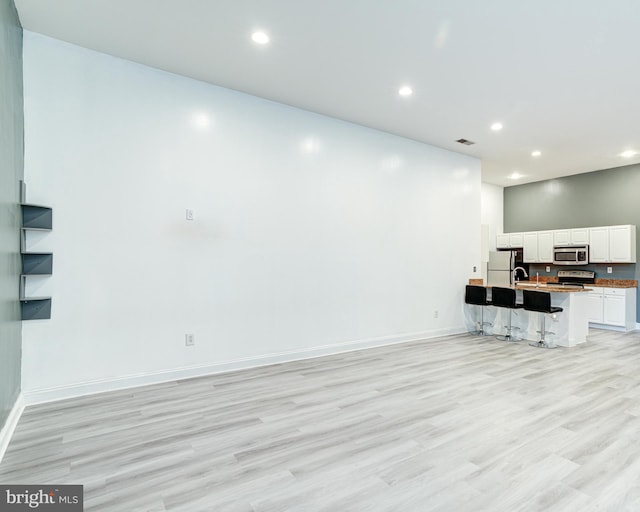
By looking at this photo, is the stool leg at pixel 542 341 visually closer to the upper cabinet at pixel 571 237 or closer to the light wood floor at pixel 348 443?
the light wood floor at pixel 348 443

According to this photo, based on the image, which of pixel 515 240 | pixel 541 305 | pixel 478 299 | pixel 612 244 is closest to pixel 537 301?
pixel 541 305

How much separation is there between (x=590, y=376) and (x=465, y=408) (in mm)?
1995

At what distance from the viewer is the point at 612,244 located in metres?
7.08

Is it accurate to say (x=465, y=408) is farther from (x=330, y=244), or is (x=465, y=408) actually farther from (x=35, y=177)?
(x=35, y=177)

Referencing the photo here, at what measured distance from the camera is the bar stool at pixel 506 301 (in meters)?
5.79

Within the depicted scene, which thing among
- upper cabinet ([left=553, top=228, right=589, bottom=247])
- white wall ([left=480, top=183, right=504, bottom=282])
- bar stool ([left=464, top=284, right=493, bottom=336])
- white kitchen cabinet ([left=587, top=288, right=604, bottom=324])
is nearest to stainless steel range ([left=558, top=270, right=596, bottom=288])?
white kitchen cabinet ([left=587, top=288, right=604, bottom=324])

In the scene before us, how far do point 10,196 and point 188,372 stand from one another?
88.5 inches

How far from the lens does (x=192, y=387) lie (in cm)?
365

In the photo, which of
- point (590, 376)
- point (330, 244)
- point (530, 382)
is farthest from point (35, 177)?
point (590, 376)

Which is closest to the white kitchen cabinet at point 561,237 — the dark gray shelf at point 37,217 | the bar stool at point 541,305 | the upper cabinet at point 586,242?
the upper cabinet at point 586,242

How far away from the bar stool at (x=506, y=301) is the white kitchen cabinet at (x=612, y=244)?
2667 mm

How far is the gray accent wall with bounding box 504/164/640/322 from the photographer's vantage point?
281 inches

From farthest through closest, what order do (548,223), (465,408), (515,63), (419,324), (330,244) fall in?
1. (548,223)
2. (419,324)
3. (330,244)
4. (515,63)
5. (465,408)

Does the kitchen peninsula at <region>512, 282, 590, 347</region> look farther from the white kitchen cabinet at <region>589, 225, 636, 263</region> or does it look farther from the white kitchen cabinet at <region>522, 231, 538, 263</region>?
the white kitchen cabinet at <region>522, 231, 538, 263</region>
